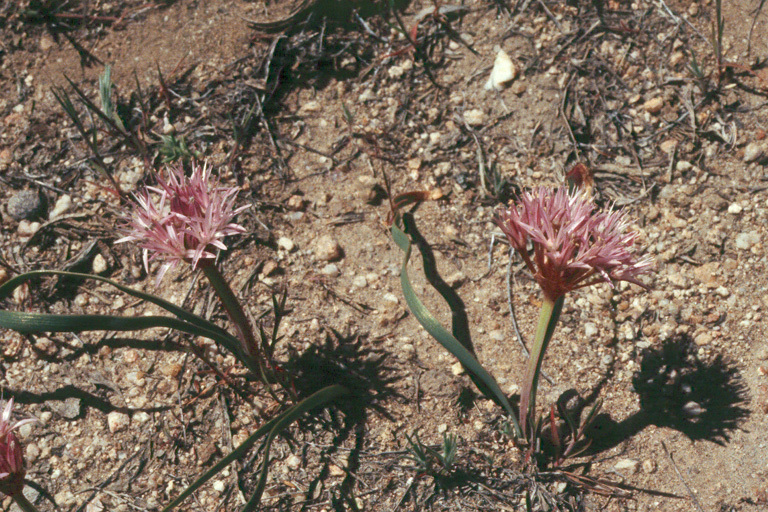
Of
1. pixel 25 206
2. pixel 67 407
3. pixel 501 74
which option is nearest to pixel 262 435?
pixel 67 407

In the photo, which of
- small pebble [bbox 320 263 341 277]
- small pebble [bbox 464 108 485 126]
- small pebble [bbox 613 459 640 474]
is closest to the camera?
→ small pebble [bbox 613 459 640 474]

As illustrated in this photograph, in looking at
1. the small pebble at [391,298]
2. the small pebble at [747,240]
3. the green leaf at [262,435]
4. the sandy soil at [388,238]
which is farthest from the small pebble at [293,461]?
the small pebble at [747,240]

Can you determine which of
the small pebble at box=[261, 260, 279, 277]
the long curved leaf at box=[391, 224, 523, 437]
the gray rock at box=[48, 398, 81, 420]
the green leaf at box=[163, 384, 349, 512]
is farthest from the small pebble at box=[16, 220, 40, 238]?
the long curved leaf at box=[391, 224, 523, 437]

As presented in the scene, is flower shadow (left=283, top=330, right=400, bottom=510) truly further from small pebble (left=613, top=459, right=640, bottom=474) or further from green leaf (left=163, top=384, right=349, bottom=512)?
small pebble (left=613, top=459, right=640, bottom=474)

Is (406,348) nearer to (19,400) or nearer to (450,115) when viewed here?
(450,115)

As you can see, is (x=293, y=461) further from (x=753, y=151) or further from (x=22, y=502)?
(x=753, y=151)

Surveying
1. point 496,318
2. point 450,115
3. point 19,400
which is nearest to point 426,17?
point 450,115
